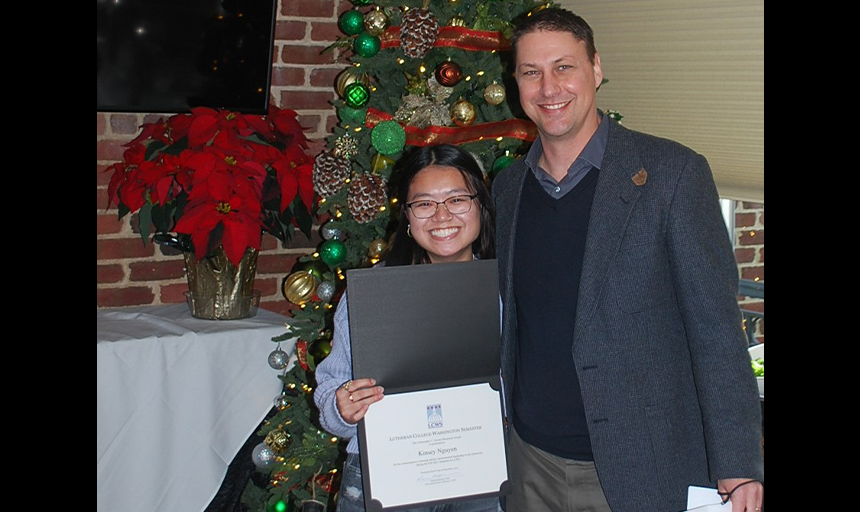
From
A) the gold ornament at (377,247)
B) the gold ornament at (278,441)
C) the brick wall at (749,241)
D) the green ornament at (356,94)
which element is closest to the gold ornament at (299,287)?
the gold ornament at (377,247)

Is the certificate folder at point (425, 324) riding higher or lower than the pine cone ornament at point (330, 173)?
lower

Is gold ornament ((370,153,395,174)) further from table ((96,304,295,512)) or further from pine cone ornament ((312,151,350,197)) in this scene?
table ((96,304,295,512))

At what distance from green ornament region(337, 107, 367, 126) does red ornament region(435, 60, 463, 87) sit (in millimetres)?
287

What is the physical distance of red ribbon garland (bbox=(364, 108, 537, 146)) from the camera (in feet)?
9.18

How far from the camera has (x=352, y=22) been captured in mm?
2783

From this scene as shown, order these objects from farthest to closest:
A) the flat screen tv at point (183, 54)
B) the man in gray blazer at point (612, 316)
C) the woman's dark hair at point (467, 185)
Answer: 1. the flat screen tv at point (183, 54)
2. the woman's dark hair at point (467, 185)
3. the man in gray blazer at point (612, 316)

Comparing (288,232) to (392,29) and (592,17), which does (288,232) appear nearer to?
(392,29)

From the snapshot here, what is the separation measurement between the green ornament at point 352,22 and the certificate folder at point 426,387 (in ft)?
4.37

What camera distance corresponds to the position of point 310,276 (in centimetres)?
292

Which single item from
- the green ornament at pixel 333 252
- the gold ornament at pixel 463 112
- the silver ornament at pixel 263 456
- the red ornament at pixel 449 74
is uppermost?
the red ornament at pixel 449 74

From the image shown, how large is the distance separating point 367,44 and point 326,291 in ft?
2.78

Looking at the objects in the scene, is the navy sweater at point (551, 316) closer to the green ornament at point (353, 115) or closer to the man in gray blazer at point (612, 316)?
the man in gray blazer at point (612, 316)

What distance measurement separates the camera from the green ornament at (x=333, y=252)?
2.87m

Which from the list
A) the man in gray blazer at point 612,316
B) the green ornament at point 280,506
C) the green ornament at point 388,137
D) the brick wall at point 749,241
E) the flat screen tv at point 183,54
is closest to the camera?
the man in gray blazer at point 612,316
